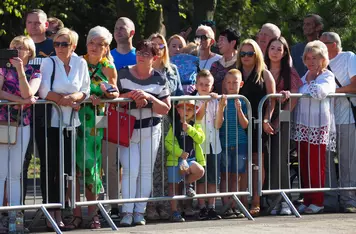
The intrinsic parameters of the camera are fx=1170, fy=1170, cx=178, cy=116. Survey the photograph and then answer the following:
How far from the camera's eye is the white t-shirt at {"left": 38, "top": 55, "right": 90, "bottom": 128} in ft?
39.2

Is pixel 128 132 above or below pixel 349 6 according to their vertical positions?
below

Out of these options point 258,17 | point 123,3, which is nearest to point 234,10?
point 123,3

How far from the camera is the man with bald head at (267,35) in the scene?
1420 centimetres

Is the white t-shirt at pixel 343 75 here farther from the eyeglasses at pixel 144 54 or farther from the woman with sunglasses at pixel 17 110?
the woman with sunglasses at pixel 17 110

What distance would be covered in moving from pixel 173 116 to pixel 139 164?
63cm

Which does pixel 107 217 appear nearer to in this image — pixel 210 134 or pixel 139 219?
pixel 139 219

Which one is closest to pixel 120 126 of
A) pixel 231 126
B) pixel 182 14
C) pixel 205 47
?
pixel 231 126

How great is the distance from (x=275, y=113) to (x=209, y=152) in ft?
3.13

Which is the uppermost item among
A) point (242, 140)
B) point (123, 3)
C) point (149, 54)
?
point (123, 3)

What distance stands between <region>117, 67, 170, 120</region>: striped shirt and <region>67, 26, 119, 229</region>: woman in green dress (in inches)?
6.2

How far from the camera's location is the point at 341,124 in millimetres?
13562

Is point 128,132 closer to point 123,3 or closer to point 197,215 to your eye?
point 197,215

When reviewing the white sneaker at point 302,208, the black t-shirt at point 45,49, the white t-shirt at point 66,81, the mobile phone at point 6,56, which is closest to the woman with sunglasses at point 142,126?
the white t-shirt at point 66,81

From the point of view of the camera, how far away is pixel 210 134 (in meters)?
12.8
